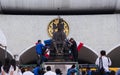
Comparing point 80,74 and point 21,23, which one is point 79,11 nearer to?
point 21,23

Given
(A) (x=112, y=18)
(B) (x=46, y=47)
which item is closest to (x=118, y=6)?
(A) (x=112, y=18)

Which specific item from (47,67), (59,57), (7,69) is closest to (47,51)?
(59,57)

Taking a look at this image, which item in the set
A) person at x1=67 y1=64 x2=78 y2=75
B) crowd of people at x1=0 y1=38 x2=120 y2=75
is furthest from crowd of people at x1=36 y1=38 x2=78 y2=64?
person at x1=67 y1=64 x2=78 y2=75

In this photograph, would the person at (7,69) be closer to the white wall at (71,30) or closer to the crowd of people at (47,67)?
the crowd of people at (47,67)

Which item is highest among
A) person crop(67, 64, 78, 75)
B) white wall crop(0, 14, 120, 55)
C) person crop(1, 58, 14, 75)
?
white wall crop(0, 14, 120, 55)

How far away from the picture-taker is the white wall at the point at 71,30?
125ft

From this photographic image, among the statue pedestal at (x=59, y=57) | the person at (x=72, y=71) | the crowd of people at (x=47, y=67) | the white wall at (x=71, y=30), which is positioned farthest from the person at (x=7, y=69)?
the white wall at (x=71, y=30)

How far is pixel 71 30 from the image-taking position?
38438mm

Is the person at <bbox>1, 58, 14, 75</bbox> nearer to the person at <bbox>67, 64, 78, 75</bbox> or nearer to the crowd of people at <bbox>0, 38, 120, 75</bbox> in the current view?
the crowd of people at <bbox>0, 38, 120, 75</bbox>

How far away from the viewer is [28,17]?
38.8m

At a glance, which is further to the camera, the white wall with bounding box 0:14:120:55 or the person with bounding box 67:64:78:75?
the white wall with bounding box 0:14:120:55

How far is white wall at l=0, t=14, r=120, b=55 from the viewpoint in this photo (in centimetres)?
3819

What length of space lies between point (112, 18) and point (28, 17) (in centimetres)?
525

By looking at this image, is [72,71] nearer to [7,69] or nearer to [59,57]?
[59,57]
